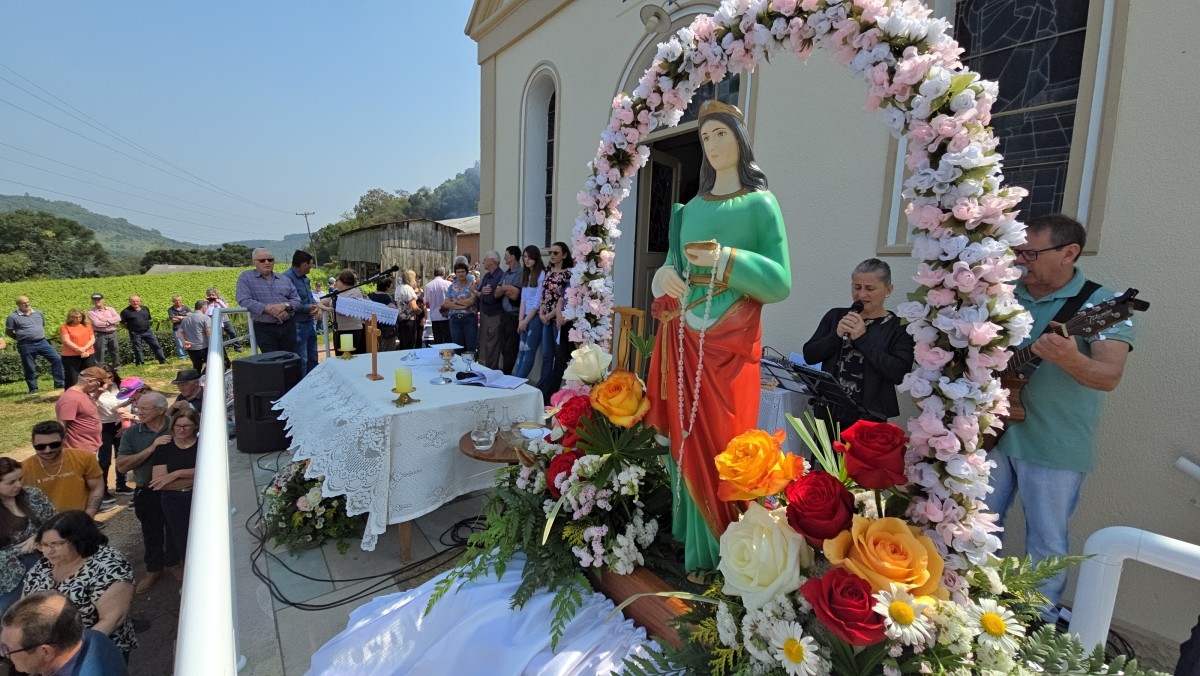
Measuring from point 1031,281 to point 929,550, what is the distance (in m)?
1.84

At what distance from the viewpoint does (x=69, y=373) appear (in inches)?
330

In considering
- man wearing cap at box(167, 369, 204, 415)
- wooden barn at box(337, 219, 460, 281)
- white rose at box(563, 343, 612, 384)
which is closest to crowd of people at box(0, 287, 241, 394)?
man wearing cap at box(167, 369, 204, 415)

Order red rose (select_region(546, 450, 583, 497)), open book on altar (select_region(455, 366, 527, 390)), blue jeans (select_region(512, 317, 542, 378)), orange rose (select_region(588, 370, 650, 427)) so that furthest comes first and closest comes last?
blue jeans (select_region(512, 317, 542, 378)) < open book on altar (select_region(455, 366, 527, 390)) < red rose (select_region(546, 450, 583, 497)) < orange rose (select_region(588, 370, 650, 427))


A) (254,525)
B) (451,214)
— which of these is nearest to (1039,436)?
(254,525)

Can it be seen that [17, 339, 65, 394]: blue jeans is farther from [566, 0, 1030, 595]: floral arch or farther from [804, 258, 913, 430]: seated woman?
[566, 0, 1030, 595]: floral arch

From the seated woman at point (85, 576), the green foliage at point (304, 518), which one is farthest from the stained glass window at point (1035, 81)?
the seated woman at point (85, 576)

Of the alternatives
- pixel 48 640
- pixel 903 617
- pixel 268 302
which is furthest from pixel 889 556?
pixel 268 302

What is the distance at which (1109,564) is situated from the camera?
1380mm

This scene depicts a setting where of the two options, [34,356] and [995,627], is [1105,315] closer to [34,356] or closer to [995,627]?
[995,627]

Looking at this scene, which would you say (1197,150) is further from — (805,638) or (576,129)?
(576,129)

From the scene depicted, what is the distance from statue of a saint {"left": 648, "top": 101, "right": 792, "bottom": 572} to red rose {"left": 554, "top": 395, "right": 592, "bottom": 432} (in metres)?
0.40

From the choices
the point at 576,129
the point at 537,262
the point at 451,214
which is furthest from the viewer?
the point at 451,214

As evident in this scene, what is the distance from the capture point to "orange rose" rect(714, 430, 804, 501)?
1381 mm

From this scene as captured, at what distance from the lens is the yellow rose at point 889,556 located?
3.83 feet
